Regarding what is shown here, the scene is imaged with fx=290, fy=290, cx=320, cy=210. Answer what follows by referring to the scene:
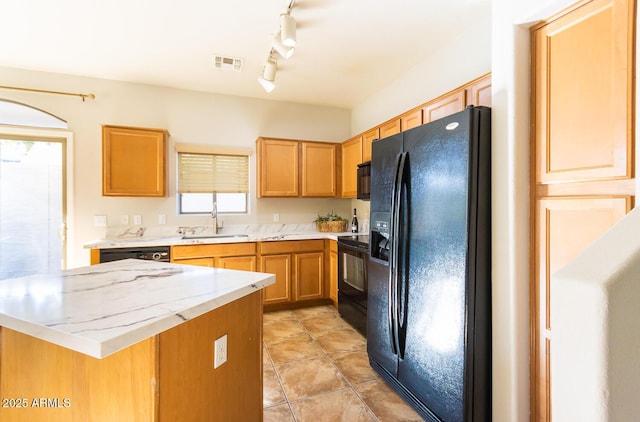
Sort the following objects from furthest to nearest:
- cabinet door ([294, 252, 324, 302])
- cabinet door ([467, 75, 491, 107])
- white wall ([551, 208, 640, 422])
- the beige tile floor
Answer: cabinet door ([294, 252, 324, 302]) < cabinet door ([467, 75, 491, 107]) < the beige tile floor < white wall ([551, 208, 640, 422])

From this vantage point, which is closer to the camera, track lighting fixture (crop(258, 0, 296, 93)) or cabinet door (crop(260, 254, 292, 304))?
track lighting fixture (crop(258, 0, 296, 93))

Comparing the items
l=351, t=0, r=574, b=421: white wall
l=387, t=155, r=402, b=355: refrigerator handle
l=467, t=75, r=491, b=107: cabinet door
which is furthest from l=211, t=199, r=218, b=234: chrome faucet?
l=351, t=0, r=574, b=421: white wall

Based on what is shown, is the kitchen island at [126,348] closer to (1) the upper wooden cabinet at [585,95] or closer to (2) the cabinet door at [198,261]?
(1) the upper wooden cabinet at [585,95]

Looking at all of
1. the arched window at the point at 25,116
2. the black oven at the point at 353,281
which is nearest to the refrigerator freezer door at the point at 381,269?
the black oven at the point at 353,281

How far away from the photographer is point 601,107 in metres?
1.12

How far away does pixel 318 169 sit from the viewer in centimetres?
396

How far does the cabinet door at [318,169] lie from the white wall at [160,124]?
34cm

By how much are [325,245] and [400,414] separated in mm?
2132

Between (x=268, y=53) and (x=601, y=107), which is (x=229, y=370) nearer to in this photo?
(x=601, y=107)

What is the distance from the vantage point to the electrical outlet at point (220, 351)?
1050mm

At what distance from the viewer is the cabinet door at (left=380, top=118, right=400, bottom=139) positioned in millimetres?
2879

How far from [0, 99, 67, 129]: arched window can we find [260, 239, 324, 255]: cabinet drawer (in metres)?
2.67

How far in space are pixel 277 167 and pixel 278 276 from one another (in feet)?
4.56

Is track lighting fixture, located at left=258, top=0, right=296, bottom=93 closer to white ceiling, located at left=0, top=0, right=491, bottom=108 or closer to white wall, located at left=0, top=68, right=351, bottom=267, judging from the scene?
white ceiling, located at left=0, top=0, right=491, bottom=108
